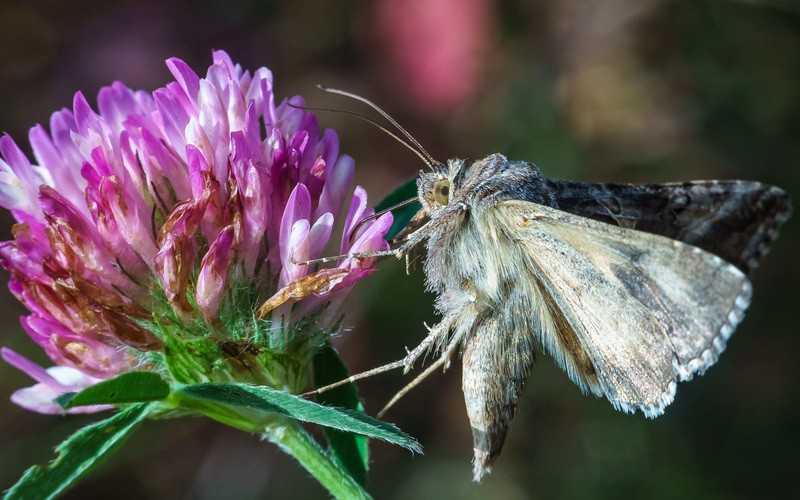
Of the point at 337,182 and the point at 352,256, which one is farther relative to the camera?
the point at 337,182

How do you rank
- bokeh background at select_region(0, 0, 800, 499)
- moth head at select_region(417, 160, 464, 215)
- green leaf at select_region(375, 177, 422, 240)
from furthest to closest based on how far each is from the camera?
bokeh background at select_region(0, 0, 800, 499), green leaf at select_region(375, 177, 422, 240), moth head at select_region(417, 160, 464, 215)

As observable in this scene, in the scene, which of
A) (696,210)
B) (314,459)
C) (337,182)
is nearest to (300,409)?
(314,459)

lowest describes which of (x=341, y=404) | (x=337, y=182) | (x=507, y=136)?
(x=507, y=136)

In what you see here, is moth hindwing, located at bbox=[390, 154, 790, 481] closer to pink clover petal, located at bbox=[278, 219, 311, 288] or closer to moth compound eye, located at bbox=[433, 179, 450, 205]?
moth compound eye, located at bbox=[433, 179, 450, 205]

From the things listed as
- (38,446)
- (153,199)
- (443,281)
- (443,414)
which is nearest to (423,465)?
(443,414)

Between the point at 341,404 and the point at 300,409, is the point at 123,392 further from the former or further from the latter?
the point at 341,404

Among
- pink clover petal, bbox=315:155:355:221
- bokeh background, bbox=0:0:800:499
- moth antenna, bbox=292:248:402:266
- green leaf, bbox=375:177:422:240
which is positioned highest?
pink clover petal, bbox=315:155:355:221

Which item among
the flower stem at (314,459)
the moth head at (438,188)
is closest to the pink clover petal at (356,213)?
the moth head at (438,188)

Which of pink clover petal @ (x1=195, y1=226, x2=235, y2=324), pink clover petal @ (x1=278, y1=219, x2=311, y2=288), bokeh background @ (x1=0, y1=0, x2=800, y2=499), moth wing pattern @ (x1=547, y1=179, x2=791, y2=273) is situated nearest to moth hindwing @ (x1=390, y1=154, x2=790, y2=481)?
moth wing pattern @ (x1=547, y1=179, x2=791, y2=273)
